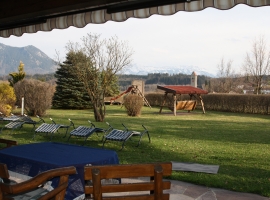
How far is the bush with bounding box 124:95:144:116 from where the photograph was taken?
20406mm

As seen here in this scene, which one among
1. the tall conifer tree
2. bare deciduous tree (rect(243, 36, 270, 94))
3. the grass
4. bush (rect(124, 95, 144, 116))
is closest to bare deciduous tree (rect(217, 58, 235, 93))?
bare deciduous tree (rect(243, 36, 270, 94))

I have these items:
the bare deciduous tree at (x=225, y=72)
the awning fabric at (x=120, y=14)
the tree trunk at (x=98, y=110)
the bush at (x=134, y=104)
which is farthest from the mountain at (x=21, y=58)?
the awning fabric at (x=120, y=14)

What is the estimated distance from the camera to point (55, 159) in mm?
3809

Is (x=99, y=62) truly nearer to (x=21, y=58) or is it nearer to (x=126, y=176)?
(x=126, y=176)

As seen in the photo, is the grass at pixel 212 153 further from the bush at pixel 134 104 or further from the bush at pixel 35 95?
the bush at pixel 134 104

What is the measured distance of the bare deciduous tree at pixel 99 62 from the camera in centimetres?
1788

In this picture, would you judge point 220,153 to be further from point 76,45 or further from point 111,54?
point 76,45

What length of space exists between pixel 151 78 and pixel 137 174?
207ft

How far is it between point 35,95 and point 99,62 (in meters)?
3.77

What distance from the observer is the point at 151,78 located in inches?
2569

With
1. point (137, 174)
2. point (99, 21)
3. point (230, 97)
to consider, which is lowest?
point (230, 97)

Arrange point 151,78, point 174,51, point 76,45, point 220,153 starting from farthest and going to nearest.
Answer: point 151,78 → point 174,51 → point 76,45 → point 220,153

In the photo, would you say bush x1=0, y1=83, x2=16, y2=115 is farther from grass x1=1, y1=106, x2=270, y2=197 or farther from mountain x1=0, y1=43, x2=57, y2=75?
mountain x1=0, y1=43, x2=57, y2=75

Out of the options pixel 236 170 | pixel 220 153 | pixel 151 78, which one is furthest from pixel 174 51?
pixel 151 78
